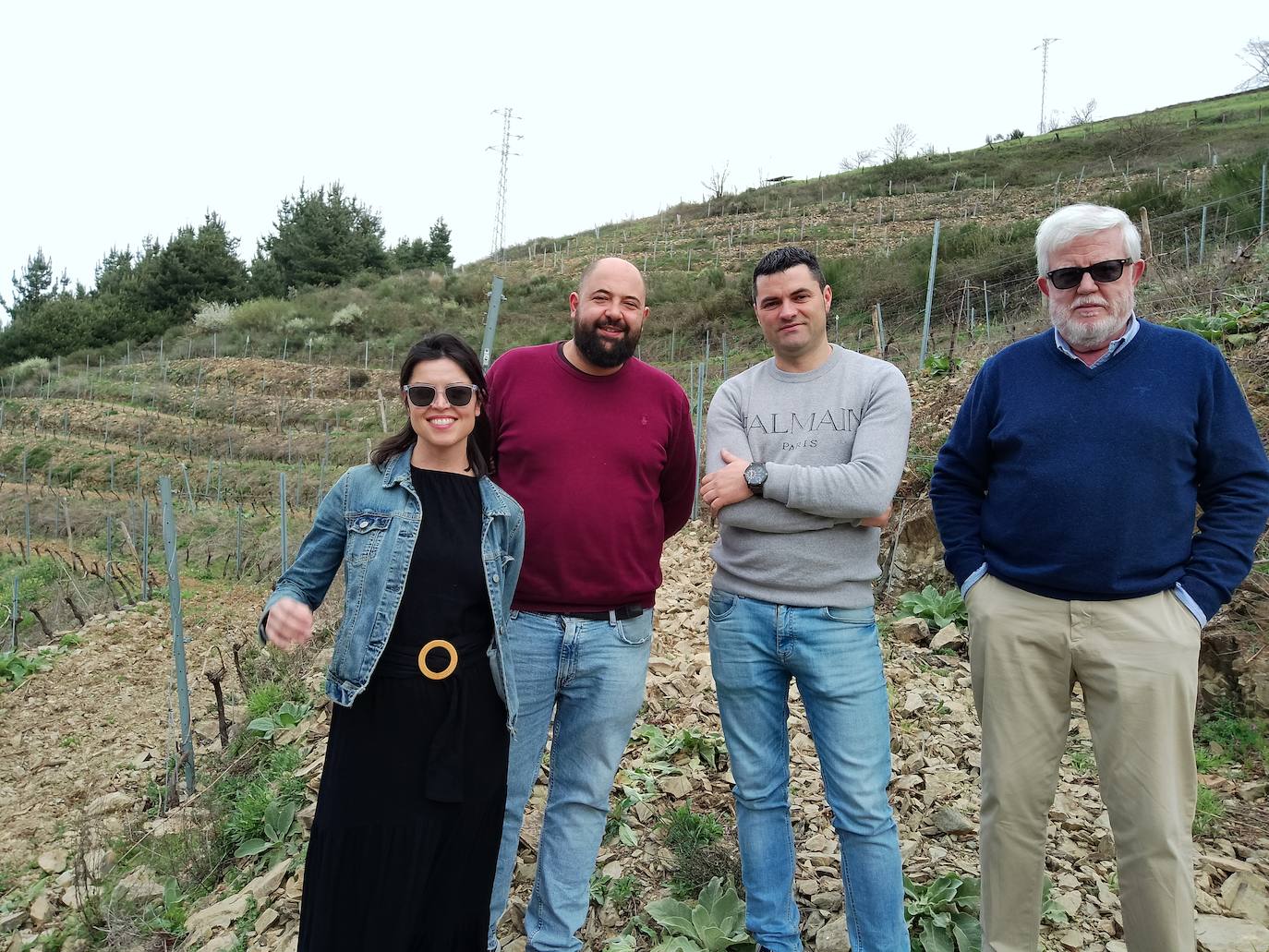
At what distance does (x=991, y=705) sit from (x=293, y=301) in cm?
3448

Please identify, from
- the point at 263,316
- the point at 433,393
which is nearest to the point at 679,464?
the point at 433,393

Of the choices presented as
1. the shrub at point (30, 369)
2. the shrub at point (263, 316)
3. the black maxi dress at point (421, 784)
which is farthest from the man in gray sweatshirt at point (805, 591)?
the shrub at point (30, 369)

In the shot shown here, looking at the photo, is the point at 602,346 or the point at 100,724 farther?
the point at 100,724

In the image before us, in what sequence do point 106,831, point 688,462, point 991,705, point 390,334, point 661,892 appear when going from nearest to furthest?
1. point 991,705
2. point 688,462
3. point 661,892
4. point 106,831
5. point 390,334

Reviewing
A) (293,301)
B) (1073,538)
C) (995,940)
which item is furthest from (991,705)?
(293,301)

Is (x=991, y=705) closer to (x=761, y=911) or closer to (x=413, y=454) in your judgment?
(x=761, y=911)

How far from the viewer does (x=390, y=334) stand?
27.8 meters

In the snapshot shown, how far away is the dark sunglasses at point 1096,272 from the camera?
1.96 metres

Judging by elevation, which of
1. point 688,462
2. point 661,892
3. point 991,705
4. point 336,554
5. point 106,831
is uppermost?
point 688,462

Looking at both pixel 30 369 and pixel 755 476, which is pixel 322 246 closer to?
→ pixel 30 369

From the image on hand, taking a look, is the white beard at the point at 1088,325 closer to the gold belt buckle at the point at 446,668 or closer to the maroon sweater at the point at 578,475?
the maroon sweater at the point at 578,475

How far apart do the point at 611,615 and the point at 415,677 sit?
56 cm

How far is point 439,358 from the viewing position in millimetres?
2023

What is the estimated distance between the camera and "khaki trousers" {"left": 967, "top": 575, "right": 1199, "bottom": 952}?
1855 mm
